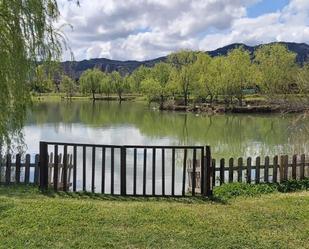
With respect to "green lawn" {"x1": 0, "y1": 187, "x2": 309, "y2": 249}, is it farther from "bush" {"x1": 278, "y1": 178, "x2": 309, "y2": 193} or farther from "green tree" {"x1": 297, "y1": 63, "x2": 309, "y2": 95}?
"green tree" {"x1": 297, "y1": 63, "x2": 309, "y2": 95}

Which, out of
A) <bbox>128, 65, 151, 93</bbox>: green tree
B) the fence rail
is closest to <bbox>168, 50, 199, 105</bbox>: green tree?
<bbox>128, 65, 151, 93</bbox>: green tree

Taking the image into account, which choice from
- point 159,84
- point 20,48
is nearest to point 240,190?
point 20,48

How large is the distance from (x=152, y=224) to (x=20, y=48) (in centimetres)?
359

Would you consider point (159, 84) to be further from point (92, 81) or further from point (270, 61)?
point (92, 81)

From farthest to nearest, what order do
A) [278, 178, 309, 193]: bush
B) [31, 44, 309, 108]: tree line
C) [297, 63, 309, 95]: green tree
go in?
[31, 44, 309, 108]: tree line → [297, 63, 309, 95]: green tree → [278, 178, 309, 193]: bush

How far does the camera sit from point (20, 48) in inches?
258

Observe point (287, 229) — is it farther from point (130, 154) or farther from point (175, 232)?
A: point (130, 154)

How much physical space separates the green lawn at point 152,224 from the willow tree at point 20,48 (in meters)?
1.62

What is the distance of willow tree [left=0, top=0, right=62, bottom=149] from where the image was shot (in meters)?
6.33

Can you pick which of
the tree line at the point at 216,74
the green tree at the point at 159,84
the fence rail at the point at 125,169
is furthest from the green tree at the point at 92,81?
the fence rail at the point at 125,169

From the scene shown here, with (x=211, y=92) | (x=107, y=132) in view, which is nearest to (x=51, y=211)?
(x=107, y=132)

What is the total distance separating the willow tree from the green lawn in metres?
1.62

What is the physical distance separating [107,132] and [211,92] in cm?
4427

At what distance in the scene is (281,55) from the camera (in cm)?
7406
